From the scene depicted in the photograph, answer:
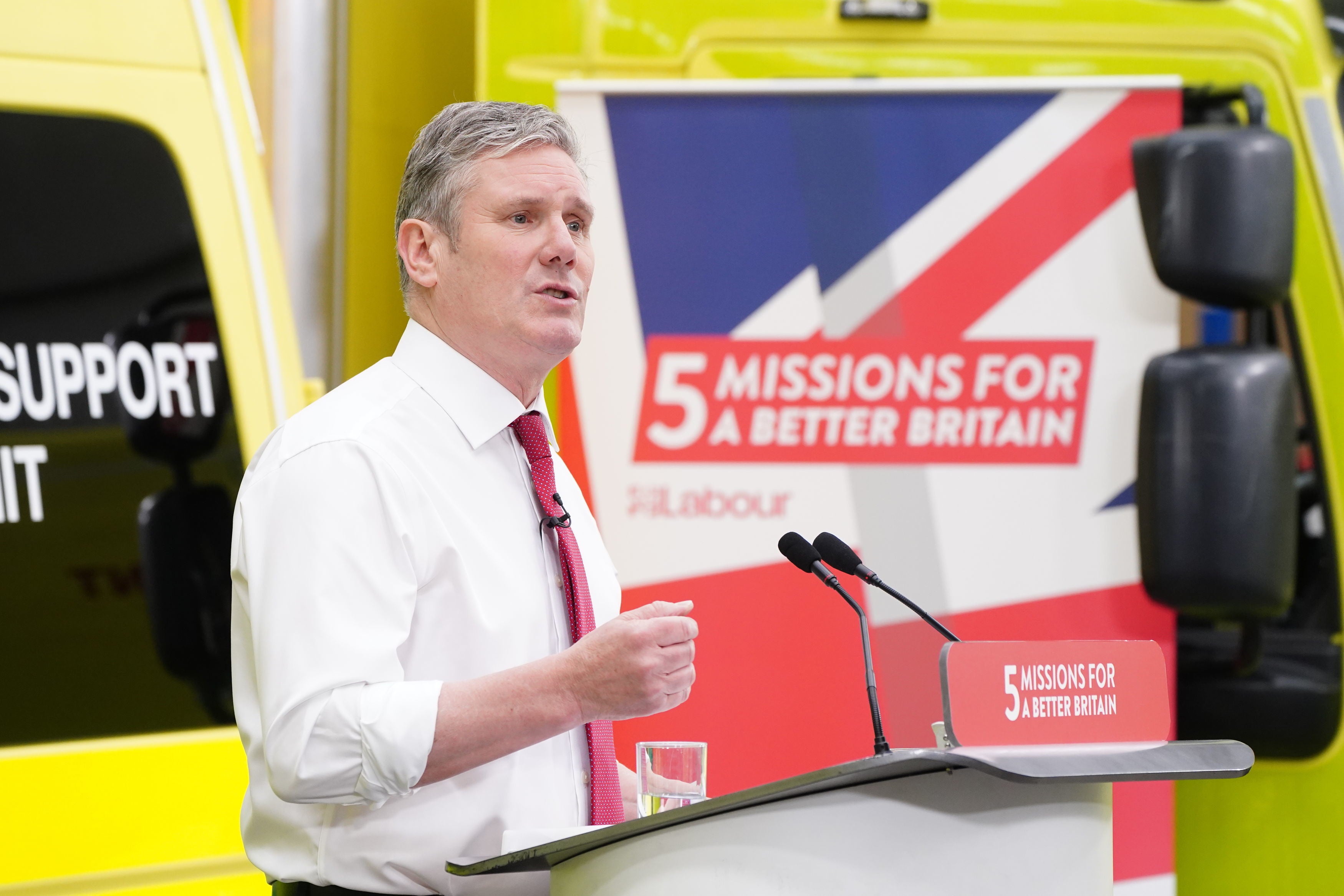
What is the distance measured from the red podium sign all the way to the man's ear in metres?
0.83

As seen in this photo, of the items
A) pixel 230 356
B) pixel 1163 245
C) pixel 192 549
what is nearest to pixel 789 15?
pixel 1163 245

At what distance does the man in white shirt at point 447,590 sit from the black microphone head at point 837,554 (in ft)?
0.76

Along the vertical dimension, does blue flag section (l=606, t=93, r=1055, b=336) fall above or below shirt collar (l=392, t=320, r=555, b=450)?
above

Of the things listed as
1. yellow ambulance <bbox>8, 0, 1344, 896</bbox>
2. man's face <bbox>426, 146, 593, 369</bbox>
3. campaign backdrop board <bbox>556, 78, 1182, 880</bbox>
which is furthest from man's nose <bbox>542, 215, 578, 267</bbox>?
campaign backdrop board <bbox>556, 78, 1182, 880</bbox>

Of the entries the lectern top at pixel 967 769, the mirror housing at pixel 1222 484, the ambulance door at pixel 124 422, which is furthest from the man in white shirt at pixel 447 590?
the mirror housing at pixel 1222 484

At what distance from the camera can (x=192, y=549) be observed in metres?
2.17

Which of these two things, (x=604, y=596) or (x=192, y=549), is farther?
(x=192, y=549)

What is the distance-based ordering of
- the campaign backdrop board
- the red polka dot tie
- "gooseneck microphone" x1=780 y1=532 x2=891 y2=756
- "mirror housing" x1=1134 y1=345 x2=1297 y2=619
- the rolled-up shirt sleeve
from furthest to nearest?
the campaign backdrop board < "mirror housing" x1=1134 y1=345 x2=1297 y2=619 < the red polka dot tie < "gooseneck microphone" x1=780 y1=532 x2=891 y2=756 < the rolled-up shirt sleeve

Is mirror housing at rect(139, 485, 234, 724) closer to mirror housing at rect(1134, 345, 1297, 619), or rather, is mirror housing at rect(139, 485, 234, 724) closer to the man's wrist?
the man's wrist

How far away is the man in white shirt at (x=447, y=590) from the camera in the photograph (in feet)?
4.85

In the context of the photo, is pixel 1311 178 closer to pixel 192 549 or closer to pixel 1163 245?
pixel 1163 245

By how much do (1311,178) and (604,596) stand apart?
5.50 feet

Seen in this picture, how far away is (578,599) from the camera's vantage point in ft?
5.70

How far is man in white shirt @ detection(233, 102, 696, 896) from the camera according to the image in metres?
1.48
